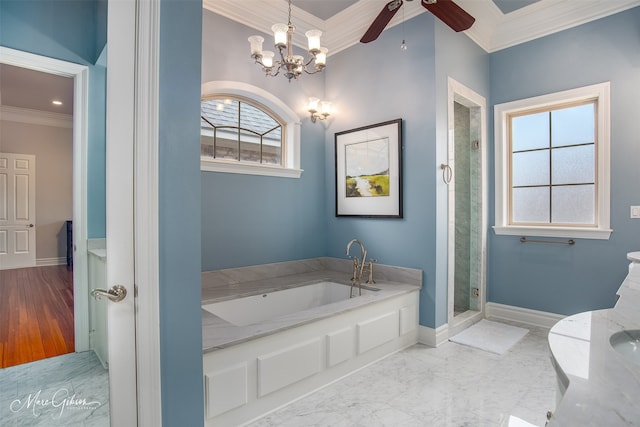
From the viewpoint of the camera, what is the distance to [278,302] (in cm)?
284

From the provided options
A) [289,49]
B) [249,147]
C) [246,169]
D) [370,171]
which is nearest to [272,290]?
[246,169]

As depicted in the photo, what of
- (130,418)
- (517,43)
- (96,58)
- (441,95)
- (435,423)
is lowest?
(435,423)

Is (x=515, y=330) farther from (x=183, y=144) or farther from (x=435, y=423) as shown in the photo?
(x=183, y=144)

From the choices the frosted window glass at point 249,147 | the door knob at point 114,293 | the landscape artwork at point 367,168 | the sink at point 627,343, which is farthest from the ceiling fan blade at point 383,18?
the door knob at point 114,293

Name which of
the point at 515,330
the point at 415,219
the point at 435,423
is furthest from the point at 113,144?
the point at 515,330

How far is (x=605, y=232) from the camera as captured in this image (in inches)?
114

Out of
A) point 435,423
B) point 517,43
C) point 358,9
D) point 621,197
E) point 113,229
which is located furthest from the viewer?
point 517,43

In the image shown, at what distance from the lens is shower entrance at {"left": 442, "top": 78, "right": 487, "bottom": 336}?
3365mm

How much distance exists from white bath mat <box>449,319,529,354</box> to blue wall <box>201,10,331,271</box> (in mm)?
1680

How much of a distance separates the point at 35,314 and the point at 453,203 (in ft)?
9.82

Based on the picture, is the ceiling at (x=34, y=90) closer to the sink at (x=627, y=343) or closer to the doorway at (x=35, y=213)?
the doorway at (x=35, y=213)

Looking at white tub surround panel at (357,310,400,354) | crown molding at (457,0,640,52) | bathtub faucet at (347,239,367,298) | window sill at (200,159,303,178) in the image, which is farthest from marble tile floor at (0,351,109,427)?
crown molding at (457,0,640,52)

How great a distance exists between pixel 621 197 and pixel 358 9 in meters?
2.95

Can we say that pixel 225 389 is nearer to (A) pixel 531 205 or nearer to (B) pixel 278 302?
(B) pixel 278 302
